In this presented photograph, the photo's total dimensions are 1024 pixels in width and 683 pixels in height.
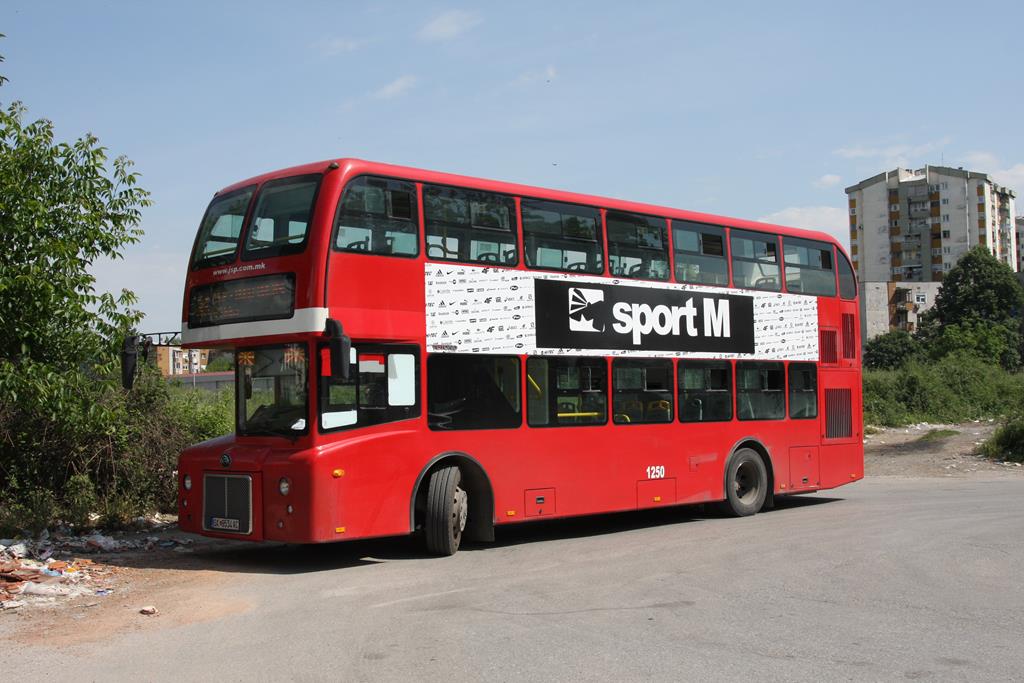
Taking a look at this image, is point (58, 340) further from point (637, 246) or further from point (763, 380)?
point (763, 380)

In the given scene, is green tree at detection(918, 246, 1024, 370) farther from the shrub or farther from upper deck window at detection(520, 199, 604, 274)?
upper deck window at detection(520, 199, 604, 274)

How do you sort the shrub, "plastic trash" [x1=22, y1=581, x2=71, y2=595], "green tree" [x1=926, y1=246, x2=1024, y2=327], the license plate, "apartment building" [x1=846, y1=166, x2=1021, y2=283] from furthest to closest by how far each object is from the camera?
"apartment building" [x1=846, y1=166, x2=1021, y2=283] → "green tree" [x1=926, y1=246, x2=1024, y2=327] → the shrub → the license plate → "plastic trash" [x1=22, y1=581, x2=71, y2=595]

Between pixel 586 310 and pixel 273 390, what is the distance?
13.6 feet

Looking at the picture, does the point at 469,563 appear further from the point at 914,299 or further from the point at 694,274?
the point at 914,299

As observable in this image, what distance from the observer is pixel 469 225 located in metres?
11.8

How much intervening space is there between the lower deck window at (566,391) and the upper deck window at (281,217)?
3302 millimetres

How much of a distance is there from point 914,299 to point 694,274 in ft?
323

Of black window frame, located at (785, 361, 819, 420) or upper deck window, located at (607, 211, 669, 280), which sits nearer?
upper deck window, located at (607, 211, 669, 280)

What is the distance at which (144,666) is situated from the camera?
671cm

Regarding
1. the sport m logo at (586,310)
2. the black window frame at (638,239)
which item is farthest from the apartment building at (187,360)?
the black window frame at (638,239)

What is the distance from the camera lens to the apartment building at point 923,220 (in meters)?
112

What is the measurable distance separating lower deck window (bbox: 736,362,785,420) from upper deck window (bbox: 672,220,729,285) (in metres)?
1.43

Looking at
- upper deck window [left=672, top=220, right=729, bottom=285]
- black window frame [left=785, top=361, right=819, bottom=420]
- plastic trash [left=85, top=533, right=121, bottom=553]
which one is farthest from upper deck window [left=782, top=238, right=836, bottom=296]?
plastic trash [left=85, top=533, right=121, bottom=553]

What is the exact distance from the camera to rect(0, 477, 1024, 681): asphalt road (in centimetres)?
646
